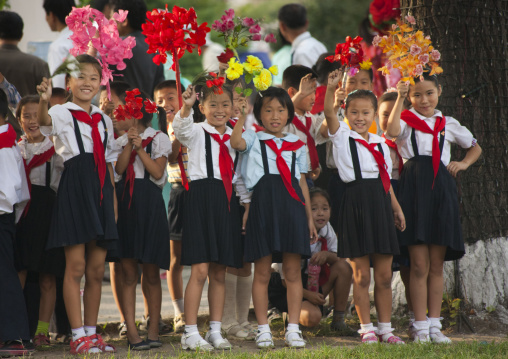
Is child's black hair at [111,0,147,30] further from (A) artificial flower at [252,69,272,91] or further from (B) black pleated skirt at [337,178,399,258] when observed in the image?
(B) black pleated skirt at [337,178,399,258]

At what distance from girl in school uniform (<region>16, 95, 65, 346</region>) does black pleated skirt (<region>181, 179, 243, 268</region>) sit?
2.98 ft

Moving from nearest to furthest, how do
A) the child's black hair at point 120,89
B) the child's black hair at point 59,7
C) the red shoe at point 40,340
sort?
the red shoe at point 40,340 < the child's black hair at point 120,89 < the child's black hair at point 59,7

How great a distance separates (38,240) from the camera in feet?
16.3

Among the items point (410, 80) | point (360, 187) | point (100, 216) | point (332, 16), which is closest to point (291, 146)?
point (360, 187)

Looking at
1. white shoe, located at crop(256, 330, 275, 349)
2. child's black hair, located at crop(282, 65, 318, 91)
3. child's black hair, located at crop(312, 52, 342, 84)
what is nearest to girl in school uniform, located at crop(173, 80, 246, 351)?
white shoe, located at crop(256, 330, 275, 349)

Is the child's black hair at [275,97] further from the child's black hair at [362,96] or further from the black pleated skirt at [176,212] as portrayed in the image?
the black pleated skirt at [176,212]

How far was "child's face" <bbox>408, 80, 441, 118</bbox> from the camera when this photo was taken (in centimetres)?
539

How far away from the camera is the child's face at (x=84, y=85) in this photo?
16.1 feet

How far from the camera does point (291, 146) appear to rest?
519cm

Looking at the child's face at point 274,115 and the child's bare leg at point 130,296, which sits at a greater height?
the child's face at point 274,115

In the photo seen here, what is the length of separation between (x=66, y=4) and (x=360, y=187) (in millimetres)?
3461

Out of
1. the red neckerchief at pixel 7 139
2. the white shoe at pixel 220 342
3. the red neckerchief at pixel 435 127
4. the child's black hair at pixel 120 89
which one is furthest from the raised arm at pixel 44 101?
the red neckerchief at pixel 435 127

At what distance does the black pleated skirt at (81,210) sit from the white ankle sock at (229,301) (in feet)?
3.55

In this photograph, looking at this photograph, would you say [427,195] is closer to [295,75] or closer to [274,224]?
[274,224]
